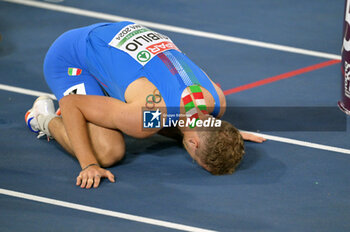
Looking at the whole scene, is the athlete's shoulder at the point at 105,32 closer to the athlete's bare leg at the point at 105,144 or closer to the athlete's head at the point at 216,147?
the athlete's bare leg at the point at 105,144

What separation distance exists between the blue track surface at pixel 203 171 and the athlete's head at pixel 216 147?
0.22m

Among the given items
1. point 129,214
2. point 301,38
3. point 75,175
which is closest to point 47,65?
point 75,175

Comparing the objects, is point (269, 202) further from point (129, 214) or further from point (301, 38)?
point (301, 38)

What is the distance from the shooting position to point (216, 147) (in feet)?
17.1

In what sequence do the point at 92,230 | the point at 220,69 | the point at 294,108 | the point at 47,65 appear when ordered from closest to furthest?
the point at 92,230 < the point at 47,65 < the point at 294,108 < the point at 220,69

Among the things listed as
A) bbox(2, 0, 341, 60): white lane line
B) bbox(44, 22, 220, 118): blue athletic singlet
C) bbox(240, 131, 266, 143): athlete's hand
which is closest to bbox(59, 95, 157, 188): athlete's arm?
bbox(44, 22, 220, 118): blue athletic singlet

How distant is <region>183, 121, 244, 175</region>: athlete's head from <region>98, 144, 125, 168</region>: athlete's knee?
24.4 inches

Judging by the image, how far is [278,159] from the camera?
5.94 m

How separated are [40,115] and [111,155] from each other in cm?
96

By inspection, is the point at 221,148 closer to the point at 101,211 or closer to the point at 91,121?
the point at 101,211

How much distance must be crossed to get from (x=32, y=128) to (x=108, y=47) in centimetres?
115

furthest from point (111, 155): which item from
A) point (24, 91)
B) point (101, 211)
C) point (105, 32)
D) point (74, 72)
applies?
A: point (24, 91)

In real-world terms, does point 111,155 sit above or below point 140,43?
below

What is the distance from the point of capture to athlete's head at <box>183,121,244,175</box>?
5230 millimetres
